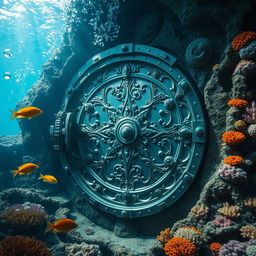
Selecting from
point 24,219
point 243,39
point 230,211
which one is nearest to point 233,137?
point 230,211

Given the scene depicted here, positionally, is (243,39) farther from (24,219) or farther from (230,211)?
(24,219)

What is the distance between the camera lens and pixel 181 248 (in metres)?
2.17

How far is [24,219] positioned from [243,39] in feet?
14.6

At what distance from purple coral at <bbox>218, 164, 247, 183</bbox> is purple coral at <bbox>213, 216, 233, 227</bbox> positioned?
473mm

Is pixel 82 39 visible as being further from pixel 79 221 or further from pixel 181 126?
pixel 79 221

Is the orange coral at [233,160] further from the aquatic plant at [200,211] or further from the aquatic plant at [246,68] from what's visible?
the aquatic plant at [246,68]

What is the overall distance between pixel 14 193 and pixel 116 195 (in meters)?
2.63

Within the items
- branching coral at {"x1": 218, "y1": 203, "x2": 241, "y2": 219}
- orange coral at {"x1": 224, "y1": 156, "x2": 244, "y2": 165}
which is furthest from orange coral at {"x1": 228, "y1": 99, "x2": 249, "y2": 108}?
branching coral at {"x1": 218, "y1": 203, "x2": 241, "y2": 219}

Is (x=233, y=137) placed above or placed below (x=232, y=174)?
above

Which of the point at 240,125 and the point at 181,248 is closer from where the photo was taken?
the point at 181,248

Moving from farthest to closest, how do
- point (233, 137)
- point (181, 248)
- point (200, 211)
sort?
point (200, 211) < point (233, 137) < point (181, 248)

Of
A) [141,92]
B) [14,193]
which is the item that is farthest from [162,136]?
[14,193]

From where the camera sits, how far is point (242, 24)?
8.99 ft

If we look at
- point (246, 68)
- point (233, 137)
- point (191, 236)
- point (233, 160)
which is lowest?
point (191, 236)
